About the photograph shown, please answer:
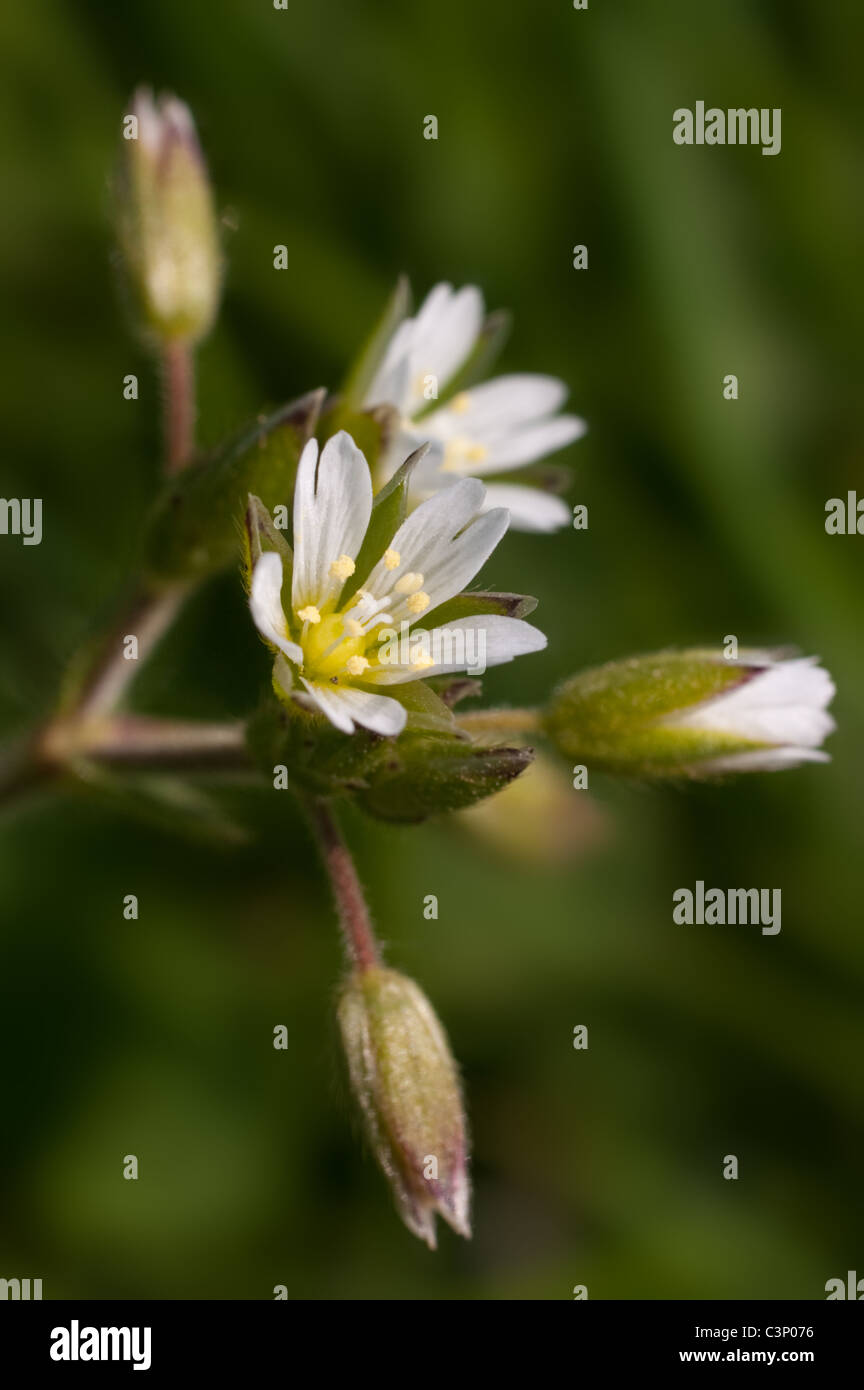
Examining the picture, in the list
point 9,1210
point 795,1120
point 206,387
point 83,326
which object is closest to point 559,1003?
point 795,1120

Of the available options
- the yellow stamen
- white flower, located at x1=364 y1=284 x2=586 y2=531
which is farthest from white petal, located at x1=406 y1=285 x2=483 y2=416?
the yellow stamen

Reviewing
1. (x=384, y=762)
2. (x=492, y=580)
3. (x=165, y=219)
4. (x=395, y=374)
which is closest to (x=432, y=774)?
(x=384, y=762)

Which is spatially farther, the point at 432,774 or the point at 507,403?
the point at 507,403

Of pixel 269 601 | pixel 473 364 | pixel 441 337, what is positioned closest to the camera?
pixel 269 601

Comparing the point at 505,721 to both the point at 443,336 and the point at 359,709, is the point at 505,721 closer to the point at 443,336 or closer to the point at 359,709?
the point at 359,709

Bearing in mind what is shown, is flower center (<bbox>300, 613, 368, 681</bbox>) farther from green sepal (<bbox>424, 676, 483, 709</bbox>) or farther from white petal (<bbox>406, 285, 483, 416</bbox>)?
white petal (<bbox>406, 285, 483, 416</bbox>)
